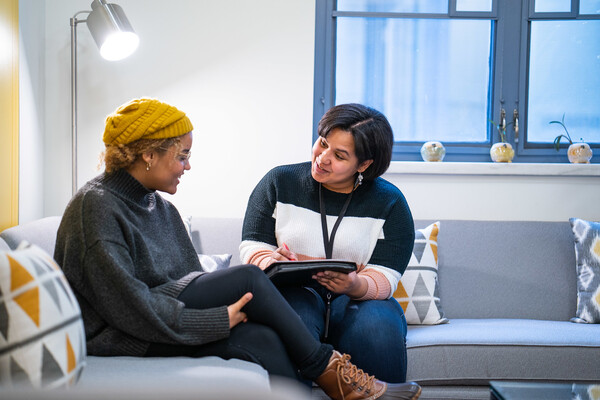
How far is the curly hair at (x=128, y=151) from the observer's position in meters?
1.79

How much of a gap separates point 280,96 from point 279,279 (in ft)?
4.23

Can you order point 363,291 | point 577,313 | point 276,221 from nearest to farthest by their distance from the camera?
point 363,291, point 276,221, point 577,313

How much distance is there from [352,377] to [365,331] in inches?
9.7

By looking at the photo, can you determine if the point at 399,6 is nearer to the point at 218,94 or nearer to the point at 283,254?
the point at 218,94

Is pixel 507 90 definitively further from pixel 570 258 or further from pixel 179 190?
pixel 179 190

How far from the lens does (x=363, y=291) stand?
2.12m

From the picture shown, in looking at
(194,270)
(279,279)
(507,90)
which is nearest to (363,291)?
(279,279)

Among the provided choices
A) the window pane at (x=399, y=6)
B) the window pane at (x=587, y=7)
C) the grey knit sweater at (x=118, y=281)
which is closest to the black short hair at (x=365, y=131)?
the grey knit sweater at (x=118, y=281)

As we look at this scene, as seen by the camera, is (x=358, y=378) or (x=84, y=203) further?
(x=358, y=378)

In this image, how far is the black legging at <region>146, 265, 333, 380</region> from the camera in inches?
67.0

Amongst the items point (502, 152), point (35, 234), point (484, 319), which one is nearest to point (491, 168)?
point (502, 152)

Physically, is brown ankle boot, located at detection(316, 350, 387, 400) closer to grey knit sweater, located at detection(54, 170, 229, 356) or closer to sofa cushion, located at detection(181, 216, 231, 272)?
grey knit sweater, located at detection(54, 170, 229, 356)

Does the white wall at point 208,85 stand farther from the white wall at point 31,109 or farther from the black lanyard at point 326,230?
the black lanyard at point 326,230

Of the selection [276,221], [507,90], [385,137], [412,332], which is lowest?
[412,332]
